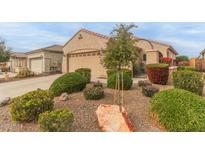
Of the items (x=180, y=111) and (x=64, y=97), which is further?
(x=64, y=97)

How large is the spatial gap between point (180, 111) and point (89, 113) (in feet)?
9.58

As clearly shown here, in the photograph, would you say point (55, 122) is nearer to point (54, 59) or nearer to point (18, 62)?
point (54, 59)

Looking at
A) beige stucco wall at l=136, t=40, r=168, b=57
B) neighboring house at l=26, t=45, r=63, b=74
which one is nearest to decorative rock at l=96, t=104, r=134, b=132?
beige stucco wall at l=136, t=40, r=168, b=57

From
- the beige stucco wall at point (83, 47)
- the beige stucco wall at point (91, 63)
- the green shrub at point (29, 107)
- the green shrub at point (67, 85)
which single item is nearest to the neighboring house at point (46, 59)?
the beige stucco wall at point (83, 47)

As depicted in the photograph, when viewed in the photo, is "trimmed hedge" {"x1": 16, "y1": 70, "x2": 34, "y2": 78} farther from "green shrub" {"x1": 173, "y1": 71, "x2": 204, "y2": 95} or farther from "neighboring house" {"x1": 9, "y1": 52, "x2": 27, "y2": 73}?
"green shrub" {"x1": 173, "y1": 71, "x2": 204, "y2": 95}

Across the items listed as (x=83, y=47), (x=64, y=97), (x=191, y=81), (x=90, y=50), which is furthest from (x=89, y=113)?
(x=83, y=47)

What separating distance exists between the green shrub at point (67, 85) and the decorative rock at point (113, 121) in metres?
2.66

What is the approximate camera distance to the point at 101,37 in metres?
14.0

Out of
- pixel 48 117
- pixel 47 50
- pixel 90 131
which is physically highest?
pixel 47 50

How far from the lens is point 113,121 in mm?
5848

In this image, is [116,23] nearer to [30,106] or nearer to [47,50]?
[30,106]

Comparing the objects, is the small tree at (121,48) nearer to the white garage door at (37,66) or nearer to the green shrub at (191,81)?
the green shrub at (191,81)
